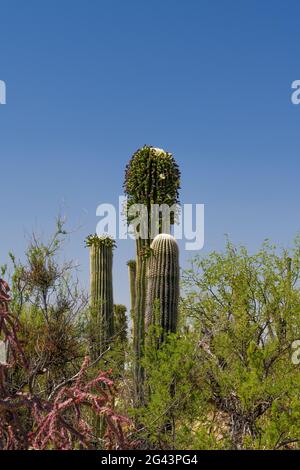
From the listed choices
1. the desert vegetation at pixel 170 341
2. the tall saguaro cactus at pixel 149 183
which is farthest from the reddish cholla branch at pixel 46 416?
the tall saguaro cactus at pixel 149 183

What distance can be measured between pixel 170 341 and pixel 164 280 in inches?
157

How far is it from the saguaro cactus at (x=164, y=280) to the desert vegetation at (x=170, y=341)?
0.06ft

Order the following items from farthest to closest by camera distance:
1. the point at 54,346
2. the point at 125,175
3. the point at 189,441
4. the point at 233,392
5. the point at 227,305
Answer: the point at 125,175, the point at 227,305, the point at 54,346, the point at 233,392, the point at 189,441

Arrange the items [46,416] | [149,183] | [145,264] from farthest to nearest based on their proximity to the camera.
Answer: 1. [149,183]
2. [145,264]
3. [46,416]

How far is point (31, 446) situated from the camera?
349 centimetres

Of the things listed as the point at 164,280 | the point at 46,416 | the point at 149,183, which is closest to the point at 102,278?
the point at 149,183

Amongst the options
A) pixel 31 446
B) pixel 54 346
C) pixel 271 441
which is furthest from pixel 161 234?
pixel 31 446

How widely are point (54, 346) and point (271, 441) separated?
5402mm

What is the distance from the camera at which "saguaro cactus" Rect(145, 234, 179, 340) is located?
12.0m

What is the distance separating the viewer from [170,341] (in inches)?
321

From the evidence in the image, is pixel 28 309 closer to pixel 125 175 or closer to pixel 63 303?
pixel 63 303

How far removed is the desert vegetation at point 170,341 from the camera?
7.63 m

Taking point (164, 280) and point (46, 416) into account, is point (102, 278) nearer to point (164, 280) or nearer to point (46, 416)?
point (164, 280)

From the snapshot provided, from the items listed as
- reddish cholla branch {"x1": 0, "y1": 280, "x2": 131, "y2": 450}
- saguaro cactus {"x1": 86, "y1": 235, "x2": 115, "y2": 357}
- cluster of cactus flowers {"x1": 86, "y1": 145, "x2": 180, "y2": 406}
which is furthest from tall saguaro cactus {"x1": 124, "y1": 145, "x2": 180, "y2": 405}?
reddish cholla branch {"x1": 0, "y1": 280, "x2": 131, "y2": 450}
